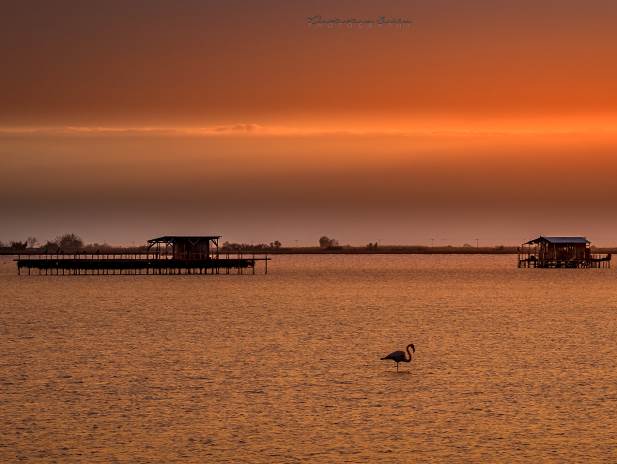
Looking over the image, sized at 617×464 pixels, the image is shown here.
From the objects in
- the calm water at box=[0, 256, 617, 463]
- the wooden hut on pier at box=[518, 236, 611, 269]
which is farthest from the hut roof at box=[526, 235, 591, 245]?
the calm water at box=[0, 256, 617, 463]

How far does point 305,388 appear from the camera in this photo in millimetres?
29469

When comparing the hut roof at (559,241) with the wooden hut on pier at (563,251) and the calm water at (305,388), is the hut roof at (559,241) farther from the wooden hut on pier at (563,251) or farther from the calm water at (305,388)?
the calm water at (305,388)

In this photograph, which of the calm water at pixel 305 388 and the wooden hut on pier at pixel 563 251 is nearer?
the calm water at pixel 305 388

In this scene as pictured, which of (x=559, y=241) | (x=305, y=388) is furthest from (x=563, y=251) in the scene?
(x=305, y=388)

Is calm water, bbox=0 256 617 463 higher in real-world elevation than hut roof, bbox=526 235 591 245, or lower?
lower

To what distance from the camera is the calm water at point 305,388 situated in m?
21.5

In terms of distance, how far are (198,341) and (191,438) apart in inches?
881

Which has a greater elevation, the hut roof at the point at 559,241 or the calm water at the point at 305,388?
the hut roof at the point at 559,241

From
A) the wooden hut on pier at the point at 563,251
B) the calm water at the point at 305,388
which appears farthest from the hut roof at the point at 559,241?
the calm water at the point at 305,388

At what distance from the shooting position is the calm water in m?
21.5

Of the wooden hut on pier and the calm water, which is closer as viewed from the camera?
the calm water

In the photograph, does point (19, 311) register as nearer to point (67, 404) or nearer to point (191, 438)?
point (67, 404)

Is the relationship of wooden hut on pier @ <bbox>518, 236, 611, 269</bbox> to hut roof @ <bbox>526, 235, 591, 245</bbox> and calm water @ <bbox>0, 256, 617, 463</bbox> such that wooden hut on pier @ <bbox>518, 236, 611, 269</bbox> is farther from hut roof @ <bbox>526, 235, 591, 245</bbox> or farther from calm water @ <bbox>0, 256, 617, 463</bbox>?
calm water @ <bbox>0, 256, 617, 463</bbox>

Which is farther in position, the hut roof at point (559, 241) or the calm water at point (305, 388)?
the hut roof at point (559, 241)
